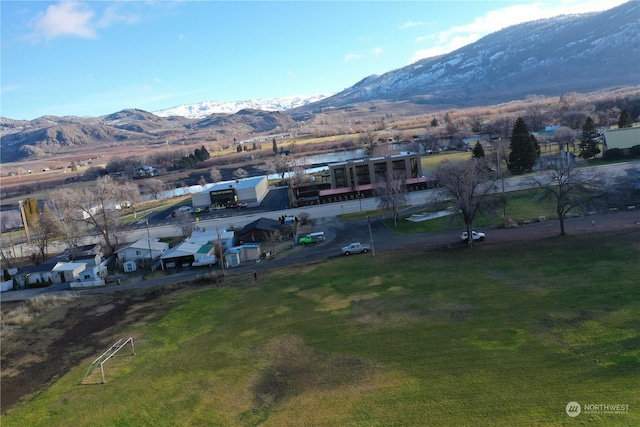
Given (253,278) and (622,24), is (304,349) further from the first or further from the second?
(622,24)

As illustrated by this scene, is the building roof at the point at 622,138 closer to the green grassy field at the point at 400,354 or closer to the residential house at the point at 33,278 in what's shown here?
the green grassy field at the point at 400,354

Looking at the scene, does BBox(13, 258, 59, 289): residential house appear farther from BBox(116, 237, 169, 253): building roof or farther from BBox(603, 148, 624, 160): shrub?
BBox(603, 148, 624, 160): shrub

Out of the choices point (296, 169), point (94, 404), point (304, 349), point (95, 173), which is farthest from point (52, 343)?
point (95, 173)

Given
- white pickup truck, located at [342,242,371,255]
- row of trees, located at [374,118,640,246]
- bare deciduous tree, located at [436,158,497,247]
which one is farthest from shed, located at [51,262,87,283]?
bare deciduous tree, located at [436,158,497,247]

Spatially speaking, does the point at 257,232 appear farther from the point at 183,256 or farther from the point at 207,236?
the point at 183,256

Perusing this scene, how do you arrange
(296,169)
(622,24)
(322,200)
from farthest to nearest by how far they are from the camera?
(622,24), (296,169), (322,200)

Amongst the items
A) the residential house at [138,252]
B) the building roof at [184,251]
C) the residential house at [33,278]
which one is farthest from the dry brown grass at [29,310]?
the building roof at [184,251]
